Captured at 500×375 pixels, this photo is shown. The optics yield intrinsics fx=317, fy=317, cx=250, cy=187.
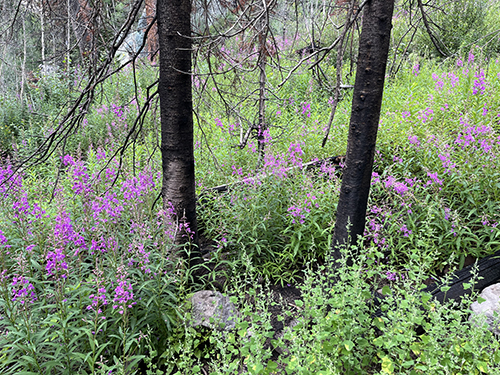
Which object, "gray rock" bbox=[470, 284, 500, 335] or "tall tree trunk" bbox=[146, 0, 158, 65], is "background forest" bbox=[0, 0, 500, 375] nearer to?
"gray rock" bbox=[470, 284, 500, 335]

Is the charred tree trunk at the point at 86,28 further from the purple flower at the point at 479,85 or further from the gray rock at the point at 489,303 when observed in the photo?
the purple flower at the point at 479,85

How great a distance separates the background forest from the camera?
1.96 m

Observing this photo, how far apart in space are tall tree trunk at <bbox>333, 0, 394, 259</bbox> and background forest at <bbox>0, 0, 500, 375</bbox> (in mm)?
184

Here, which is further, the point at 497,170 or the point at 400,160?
the point at 400,160

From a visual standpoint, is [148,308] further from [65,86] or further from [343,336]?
[65,86]

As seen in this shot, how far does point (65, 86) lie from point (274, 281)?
25.4 feet

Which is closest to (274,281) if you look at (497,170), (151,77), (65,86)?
(497,170)

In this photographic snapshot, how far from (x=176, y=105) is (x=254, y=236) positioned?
1.55m

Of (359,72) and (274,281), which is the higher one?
(359,72)

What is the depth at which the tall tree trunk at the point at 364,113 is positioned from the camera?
2.19 meters

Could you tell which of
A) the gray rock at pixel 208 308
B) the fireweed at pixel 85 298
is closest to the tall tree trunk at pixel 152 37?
the fireweed at pixel 85 298

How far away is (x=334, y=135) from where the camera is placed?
4.96 metres

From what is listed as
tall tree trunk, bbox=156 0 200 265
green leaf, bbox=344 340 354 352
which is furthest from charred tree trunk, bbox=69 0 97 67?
green leaf, bbox=344 340 354 352

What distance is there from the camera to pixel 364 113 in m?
2.32
